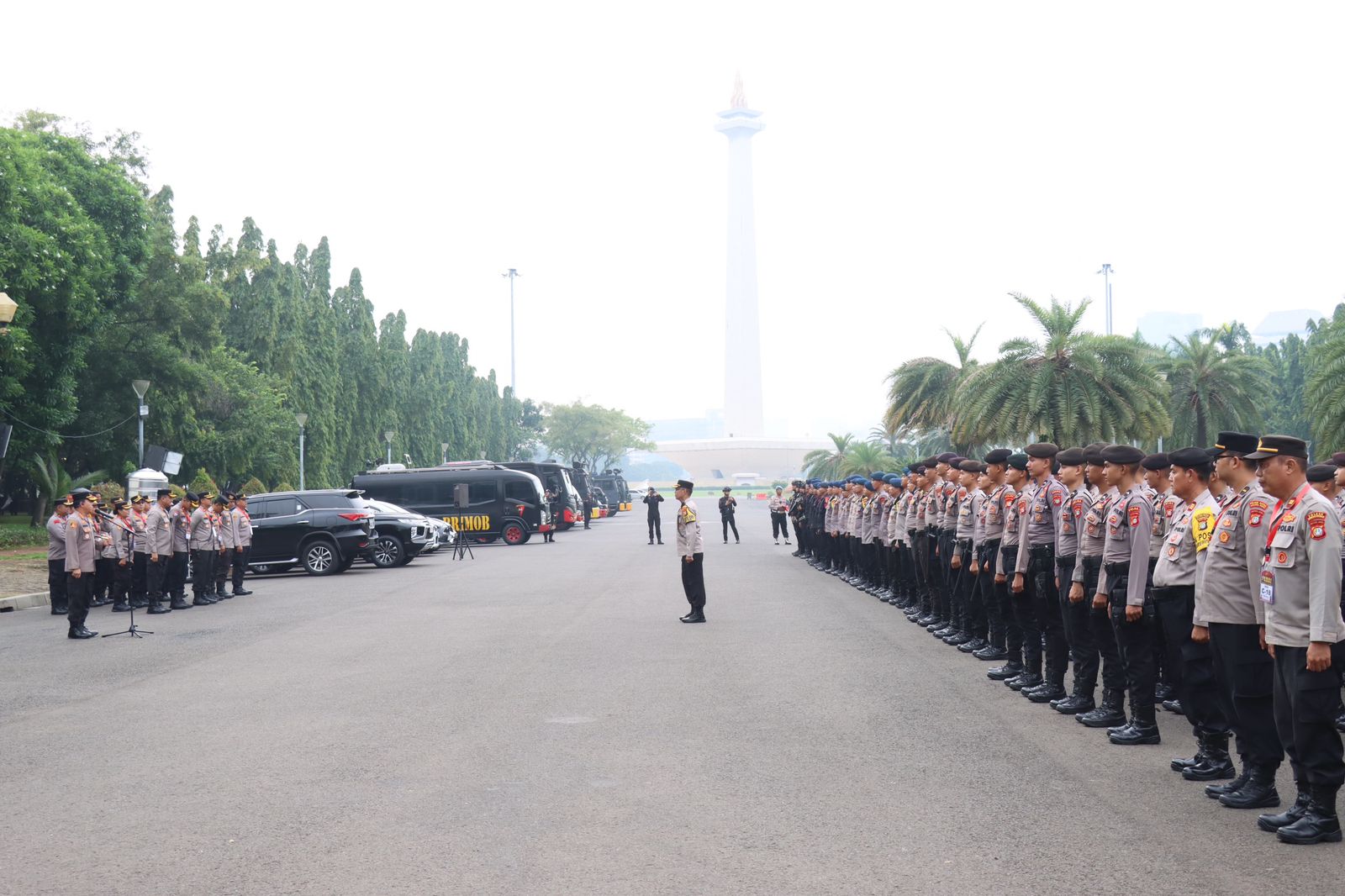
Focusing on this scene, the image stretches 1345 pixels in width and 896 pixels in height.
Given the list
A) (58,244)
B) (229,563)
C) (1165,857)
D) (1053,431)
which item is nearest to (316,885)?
(1165,857)

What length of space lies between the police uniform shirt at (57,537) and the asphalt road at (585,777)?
9.04 ft

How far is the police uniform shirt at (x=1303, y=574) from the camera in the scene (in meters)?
5.76

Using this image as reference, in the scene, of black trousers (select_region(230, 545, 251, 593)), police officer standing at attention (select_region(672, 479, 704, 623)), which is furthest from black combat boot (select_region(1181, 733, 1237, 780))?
black trousers (select_region(230, 545, 251, 593))

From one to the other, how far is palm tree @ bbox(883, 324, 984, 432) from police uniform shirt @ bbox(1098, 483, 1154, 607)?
2344 cm

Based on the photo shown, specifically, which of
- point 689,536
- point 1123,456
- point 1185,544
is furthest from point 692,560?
point 1185,544

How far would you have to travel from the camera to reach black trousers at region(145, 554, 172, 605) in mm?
18453

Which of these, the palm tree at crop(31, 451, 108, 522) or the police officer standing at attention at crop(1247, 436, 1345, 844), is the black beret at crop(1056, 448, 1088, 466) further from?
the palm tree at crop(31, 451, 108, 522)

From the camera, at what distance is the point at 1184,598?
24.5ft

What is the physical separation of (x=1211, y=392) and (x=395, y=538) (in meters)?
21.2

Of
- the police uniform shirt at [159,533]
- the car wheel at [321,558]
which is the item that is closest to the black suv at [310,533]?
the car wheel at [321,558]

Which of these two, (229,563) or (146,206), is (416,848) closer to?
(229,563)

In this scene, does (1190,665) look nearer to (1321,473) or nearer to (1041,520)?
(1321,473)

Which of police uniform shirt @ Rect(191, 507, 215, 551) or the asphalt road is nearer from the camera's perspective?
the asphalt road

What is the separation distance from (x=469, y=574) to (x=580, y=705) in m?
15.0
